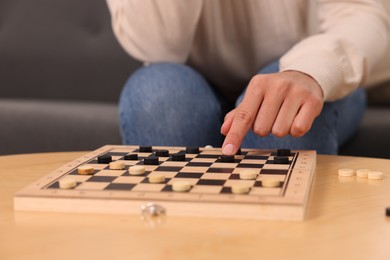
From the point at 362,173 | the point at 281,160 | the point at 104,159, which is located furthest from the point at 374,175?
the point at 104,159

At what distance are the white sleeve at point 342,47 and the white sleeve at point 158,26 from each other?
0.93 ft

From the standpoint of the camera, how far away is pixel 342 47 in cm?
132

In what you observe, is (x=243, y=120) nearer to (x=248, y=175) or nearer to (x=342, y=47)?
(x=248, y=175)

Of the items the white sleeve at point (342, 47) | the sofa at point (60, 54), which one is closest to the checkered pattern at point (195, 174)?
the white sleeve at point (342, 47)

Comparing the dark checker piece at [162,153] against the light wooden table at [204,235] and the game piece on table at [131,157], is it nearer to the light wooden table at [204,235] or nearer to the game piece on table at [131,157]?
the game piece on table at [131,157]

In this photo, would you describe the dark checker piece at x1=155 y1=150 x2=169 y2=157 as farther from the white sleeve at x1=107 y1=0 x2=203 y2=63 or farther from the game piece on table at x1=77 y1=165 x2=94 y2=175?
the white sleeve at x1=107 y1=0 x2=203 y2=63

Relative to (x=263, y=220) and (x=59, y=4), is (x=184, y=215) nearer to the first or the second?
(x=263, y=220)

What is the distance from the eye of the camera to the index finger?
100 cm

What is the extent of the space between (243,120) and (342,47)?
15.0 inches

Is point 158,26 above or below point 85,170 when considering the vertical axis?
above

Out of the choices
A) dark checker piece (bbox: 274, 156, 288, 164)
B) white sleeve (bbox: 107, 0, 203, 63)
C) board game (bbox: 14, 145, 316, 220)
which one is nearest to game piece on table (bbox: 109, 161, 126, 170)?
board game (bbox: 14, 145, 316, 220)

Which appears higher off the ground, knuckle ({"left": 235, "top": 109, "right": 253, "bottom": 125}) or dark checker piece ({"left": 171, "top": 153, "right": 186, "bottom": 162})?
knuckle ({"left": 235, "top": 109, "right": 253, "bottom": 125})

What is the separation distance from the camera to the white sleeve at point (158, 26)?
150cm

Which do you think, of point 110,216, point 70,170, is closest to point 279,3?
point 70,170
